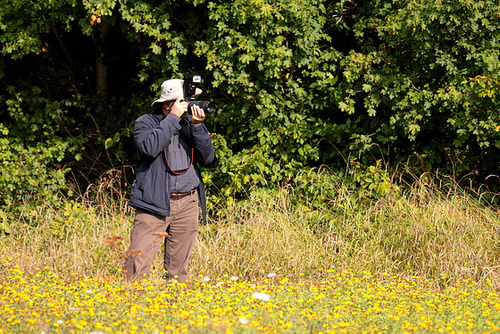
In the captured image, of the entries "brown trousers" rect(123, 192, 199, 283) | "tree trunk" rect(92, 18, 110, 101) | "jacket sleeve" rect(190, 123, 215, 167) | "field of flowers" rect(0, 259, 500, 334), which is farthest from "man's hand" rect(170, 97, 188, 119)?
"tree trunk" rect(92, 18, 110, 101)

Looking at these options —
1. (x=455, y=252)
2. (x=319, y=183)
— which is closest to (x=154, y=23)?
(x=319, y=183)

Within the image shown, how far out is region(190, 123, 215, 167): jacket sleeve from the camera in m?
4.25

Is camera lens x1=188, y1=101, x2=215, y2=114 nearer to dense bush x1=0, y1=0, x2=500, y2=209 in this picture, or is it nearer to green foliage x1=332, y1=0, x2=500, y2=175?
dense bush x1=0, y1=0, x2=500, y2=209

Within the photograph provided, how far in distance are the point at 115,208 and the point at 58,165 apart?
1.50 m

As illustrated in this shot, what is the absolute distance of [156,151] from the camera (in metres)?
4.06

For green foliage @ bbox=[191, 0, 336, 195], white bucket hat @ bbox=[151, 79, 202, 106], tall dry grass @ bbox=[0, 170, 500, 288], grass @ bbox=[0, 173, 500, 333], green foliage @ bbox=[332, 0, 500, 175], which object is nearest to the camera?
grass @ bbox=[0, 173, 500, 333]

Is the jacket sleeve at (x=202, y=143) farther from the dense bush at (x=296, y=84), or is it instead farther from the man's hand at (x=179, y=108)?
the dense bush at (x=296, y=84)

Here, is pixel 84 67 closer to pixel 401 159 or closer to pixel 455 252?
pixel 401 159

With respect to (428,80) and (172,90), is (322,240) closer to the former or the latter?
(428,80)

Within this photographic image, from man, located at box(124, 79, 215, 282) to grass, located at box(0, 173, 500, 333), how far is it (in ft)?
0.60

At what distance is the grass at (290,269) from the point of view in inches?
140

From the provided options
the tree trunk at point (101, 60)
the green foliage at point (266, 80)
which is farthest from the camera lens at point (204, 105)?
the tree trunk at point (101, 60)

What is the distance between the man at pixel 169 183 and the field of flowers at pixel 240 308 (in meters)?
0.25

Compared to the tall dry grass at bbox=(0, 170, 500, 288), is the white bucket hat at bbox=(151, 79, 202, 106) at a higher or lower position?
higher
